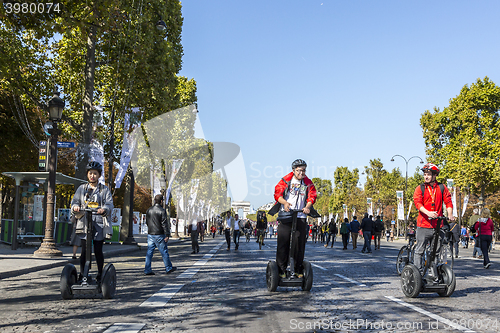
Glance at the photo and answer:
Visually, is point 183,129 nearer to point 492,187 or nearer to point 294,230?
point 492,187

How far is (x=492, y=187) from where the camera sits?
1781 inches

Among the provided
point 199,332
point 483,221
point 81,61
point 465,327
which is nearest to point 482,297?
point 465,327

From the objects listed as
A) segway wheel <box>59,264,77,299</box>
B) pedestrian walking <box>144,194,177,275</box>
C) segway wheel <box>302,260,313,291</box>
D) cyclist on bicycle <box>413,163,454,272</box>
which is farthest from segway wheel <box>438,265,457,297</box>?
pedestrian walking <box>144,194,177,275</box>

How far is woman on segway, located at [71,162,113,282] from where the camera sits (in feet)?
22.9

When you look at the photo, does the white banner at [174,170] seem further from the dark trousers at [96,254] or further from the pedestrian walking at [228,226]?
the dark trousers at [96,254]

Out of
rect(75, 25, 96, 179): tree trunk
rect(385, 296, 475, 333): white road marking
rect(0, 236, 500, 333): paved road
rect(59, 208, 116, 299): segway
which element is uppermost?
rect(75, 25, 96, 179): tree trunk

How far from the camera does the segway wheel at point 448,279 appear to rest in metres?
7.48

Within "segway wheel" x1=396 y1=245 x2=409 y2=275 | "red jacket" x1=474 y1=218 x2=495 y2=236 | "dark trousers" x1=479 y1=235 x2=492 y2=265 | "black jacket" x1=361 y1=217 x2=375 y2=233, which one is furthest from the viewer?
"black jacket" x1=361 y1=217 x2=375 y2=233

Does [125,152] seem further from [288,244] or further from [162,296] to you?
[288,244]

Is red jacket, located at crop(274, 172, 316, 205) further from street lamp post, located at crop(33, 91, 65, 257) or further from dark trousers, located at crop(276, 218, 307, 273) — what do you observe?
street lamp post, located at crop(33, 91, 65, 257)

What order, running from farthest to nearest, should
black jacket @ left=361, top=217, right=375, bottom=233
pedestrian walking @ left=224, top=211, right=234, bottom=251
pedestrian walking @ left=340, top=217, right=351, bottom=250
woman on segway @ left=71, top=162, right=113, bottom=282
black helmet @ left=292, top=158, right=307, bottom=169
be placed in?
pedestrian walking @ left=340, top=217, right=351, bottom=250, pedestrian walking @ left=224, top=211, right=234, bottom=251, black jacket @ left=361, top=217, right=375, bottom=233, black helmet @ left=292, top=158, right=307, bottom=169, woman on segway @ left=71, top=162, right=113, bottom=282

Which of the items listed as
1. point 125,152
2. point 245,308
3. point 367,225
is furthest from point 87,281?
point 125,152

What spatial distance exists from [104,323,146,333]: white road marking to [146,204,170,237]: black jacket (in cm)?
614

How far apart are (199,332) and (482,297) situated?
4.92m
